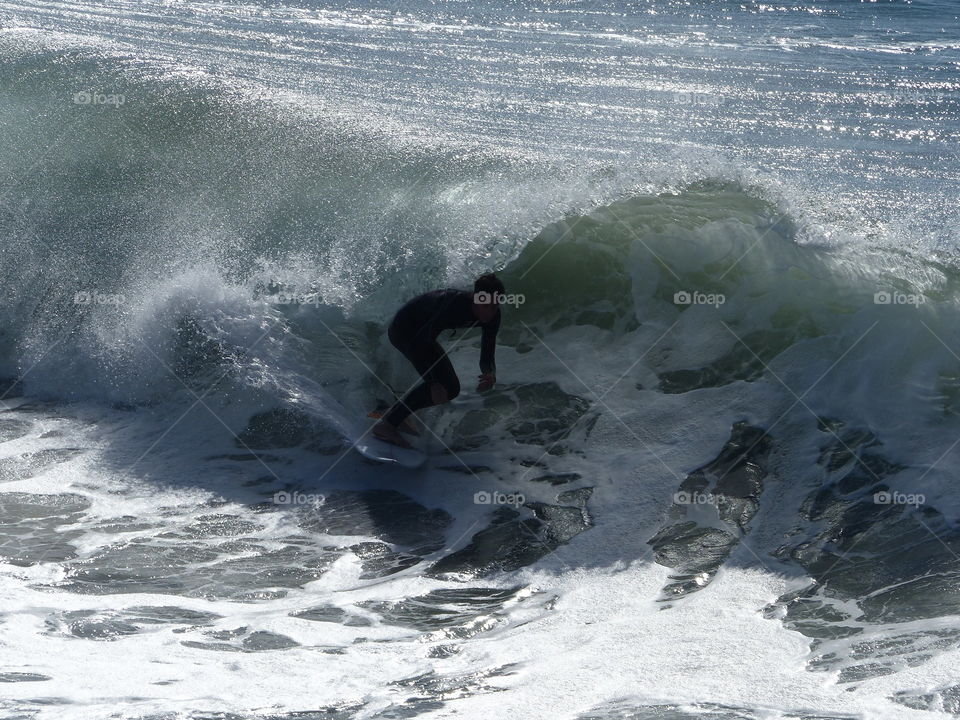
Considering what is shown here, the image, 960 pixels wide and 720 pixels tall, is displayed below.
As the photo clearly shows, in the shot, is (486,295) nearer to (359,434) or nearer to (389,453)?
(389,453)

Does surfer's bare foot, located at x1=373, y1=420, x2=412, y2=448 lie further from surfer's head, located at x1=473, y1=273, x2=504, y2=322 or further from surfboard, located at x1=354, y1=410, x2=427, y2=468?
surfer's head, located at x1=473, y1=273, x2=504, y2=322

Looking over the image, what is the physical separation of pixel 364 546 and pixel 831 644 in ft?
9.38

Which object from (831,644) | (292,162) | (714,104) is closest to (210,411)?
(292,162)

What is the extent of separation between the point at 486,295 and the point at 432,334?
52cm

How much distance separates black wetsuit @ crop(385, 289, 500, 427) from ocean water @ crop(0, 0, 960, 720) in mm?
541

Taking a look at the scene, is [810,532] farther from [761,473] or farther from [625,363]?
[625,363]

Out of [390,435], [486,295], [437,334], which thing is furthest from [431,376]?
[486,295]

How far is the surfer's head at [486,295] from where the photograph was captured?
22.4 feet

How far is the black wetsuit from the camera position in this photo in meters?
6.95

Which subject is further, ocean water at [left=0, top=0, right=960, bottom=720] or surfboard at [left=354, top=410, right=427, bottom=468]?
surfboard at [left=354, top=410, right=427, bottom=468]

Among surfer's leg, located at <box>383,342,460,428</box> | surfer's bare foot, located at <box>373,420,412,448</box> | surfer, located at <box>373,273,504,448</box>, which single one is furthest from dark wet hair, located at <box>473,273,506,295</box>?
surfer's bare foot, located at <box>373,420,412,448</box>

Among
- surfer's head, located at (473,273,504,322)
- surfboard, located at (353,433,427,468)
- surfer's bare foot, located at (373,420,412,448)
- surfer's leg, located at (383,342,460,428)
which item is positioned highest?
surfer's head, located at (473,273,504,322)

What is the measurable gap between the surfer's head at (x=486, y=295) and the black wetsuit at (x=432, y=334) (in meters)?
0.06

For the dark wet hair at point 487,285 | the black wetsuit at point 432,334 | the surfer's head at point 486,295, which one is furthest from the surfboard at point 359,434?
the dark wet hair at point 487,285
